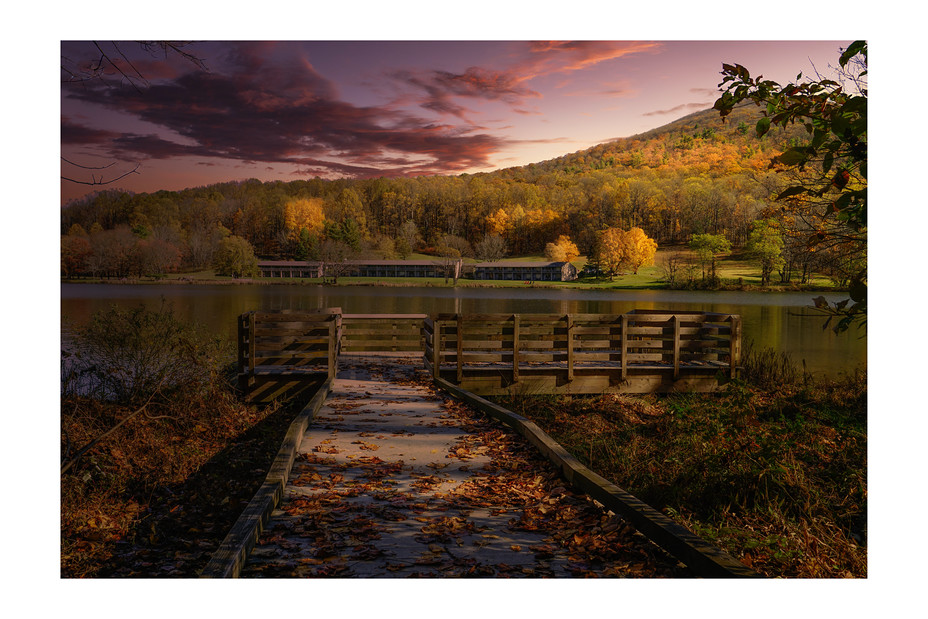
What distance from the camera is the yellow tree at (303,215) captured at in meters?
36.0

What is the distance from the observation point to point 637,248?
32.0 metres

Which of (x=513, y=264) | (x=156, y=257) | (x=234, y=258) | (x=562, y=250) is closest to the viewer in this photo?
(x=156, y=257)

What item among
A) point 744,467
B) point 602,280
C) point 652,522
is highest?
point 602,280

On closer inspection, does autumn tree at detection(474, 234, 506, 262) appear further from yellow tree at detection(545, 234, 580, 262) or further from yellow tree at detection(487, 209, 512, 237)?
yellow tree at detection(545, 234, 580, 262)

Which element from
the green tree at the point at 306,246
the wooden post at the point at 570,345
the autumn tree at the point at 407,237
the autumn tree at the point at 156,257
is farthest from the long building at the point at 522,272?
the wooden post at the point at 570,345

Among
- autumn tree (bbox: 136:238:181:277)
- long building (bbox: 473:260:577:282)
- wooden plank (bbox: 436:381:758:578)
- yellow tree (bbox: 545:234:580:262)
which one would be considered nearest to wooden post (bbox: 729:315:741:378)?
wooden plank (bbox: 436:381:758:578)

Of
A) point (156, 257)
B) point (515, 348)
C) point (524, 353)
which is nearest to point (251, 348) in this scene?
point (515, 348)

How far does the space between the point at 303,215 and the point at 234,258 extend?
4.96 m

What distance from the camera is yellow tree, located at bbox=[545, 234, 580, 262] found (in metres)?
37.2

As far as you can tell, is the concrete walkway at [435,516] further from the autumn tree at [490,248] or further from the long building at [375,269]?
the long building at [375,269]

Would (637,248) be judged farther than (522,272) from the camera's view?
No

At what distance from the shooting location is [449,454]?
590cm

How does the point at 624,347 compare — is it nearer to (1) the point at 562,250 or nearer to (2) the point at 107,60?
(2) the point at 107,60

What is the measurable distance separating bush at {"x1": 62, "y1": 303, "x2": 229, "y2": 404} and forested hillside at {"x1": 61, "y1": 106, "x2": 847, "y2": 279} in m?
1.15
